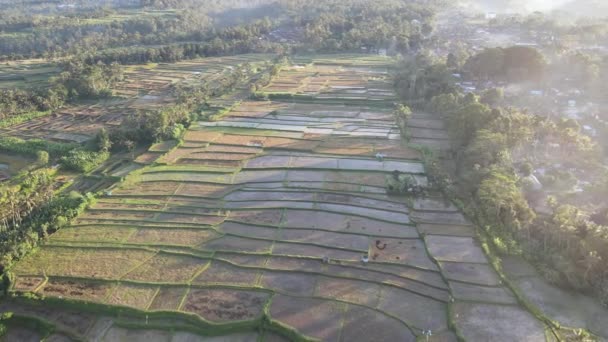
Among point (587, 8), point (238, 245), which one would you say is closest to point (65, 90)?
point (238, 245)

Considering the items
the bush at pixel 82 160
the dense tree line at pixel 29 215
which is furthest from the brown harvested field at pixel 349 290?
the bush at pixel 82 160

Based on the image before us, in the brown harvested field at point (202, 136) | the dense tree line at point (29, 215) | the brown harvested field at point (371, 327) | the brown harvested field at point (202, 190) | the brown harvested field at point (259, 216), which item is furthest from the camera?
the brown harvested field at point (202, 136)

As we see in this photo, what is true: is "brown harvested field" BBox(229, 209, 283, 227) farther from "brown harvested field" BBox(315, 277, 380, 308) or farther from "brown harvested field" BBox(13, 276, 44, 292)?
"brown harvested field" BBox(13, 276, 44, 292)

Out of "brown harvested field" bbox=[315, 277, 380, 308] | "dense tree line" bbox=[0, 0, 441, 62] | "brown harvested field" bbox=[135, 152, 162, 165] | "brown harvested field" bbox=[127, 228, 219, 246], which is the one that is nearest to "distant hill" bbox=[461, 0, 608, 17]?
"dense tree line" bbox=[0, 0, 441, 62]

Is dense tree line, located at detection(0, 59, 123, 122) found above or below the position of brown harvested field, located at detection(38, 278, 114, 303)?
above

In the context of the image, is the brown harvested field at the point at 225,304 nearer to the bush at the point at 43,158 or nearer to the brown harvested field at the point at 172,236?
the brown harvested field at the point at 172,236

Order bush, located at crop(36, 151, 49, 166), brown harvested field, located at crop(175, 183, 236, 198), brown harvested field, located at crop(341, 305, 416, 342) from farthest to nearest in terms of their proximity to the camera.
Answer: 1. bush, located at crop(36, 151, 49, 166)
2. brown harvested field, located at crop(175, 183, 236, 198)
3. brown harvested field, located at crop(341, 305, 416, 342)

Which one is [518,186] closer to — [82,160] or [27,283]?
[27,283]

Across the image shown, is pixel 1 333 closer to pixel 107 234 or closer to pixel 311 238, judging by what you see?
pixel 107 234
